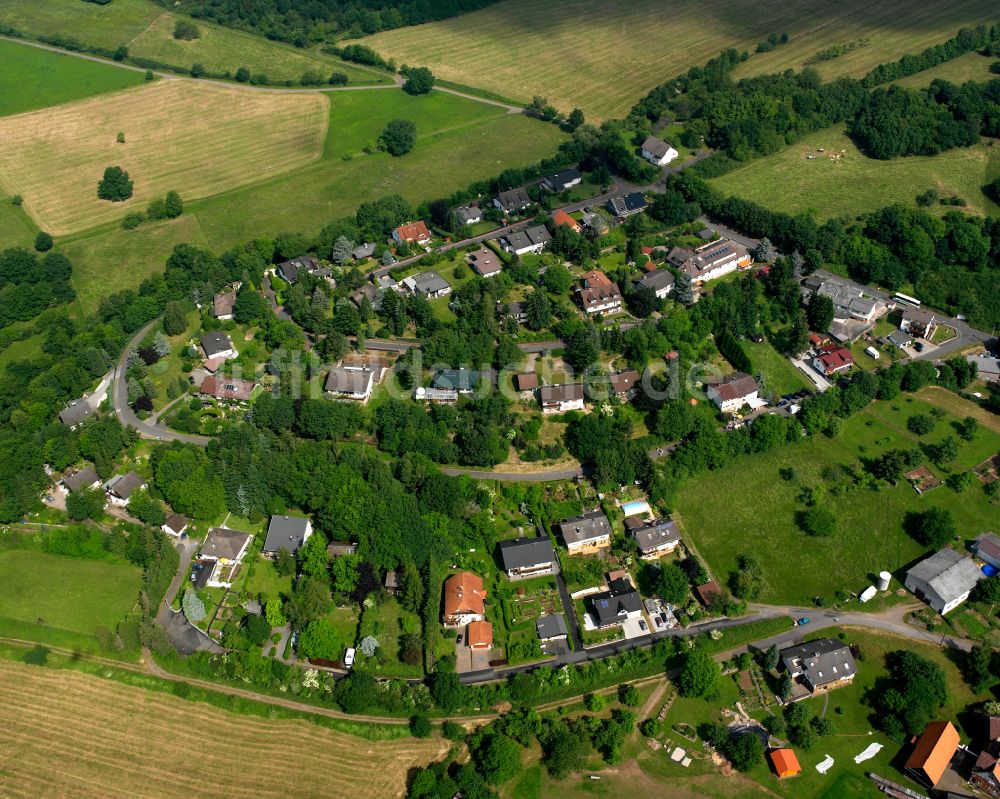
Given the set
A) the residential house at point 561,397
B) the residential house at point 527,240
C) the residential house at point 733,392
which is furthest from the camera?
the residential house at point 527,240

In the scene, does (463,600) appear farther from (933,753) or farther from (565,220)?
(565,220)

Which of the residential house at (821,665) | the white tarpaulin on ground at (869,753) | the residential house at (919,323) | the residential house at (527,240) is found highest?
the residential house at (527,240)

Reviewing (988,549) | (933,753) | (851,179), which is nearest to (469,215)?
(851,179)

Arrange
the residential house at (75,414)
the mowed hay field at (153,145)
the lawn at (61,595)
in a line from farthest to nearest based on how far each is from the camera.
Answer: the mowed hay field at (153,145)
the residential house at (75,414)
the lawn at (61,595)

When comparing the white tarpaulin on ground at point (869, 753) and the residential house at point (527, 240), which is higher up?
the residential house at point (527, 240)

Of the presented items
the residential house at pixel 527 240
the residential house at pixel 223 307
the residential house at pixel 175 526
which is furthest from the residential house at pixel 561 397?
the residential house at pixel 223 307

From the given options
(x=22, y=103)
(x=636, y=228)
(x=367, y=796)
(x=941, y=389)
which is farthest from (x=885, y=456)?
(x=22, y=103)

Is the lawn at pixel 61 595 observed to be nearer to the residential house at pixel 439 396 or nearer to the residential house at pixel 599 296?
the residential house at pixel 439 396

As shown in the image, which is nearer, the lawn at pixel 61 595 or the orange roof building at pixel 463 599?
the orange roof building at pixel 463 599
